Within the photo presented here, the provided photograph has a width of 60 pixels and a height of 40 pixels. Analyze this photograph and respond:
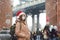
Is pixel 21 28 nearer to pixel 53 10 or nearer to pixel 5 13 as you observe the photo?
pixel 5 13

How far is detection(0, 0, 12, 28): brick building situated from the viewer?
1134 cm

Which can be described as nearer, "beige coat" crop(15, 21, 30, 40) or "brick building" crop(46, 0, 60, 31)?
"beige coat" crop(15, 21, 30, 40)

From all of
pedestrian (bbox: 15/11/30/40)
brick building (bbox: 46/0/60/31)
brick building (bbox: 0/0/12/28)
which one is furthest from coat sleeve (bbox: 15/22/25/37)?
brick building (bbox: 46/0/60/31)

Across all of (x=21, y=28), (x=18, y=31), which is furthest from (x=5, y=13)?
(x=18, y=31)

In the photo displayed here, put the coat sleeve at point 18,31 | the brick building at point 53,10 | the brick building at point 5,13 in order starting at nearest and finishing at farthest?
the coat sleeve at point 18,31
the brick building at point 5,13
the brick building at point 53,10

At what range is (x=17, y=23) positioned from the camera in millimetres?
5578

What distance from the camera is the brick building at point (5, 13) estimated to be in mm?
11344

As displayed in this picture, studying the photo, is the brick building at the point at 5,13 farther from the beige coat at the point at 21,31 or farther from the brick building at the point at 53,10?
the beige coat at the point at 21,31

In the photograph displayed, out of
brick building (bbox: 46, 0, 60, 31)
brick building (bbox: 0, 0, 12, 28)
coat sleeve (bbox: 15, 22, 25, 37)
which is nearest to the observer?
coat sleeve (bbox: 15, 22, 25, 37)

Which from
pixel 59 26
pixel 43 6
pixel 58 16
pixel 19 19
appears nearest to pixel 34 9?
pixel 43 6

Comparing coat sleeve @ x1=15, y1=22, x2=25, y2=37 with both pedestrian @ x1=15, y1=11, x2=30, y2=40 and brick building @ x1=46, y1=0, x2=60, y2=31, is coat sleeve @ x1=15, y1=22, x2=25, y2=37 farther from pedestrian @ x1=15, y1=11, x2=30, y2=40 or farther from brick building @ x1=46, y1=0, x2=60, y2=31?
brick building @ x1=46, y1=0, x2=60, y2=31

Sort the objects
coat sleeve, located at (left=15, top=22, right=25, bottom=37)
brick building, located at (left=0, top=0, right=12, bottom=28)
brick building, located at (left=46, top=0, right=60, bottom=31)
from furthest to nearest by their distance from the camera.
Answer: brick building, located at (left=46, top=0, right=60, bottom=31) → brick building, located at (left=0, top=0, right=12, bottom=28) → coat sleeve, located at (left=15, top=22, right=25, bottom=37)

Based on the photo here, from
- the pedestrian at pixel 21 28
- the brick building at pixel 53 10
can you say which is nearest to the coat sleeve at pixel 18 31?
the pedestrian at pixel 21 28

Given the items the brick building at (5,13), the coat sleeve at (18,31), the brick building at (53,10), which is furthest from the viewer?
the brick building at (53,10)
